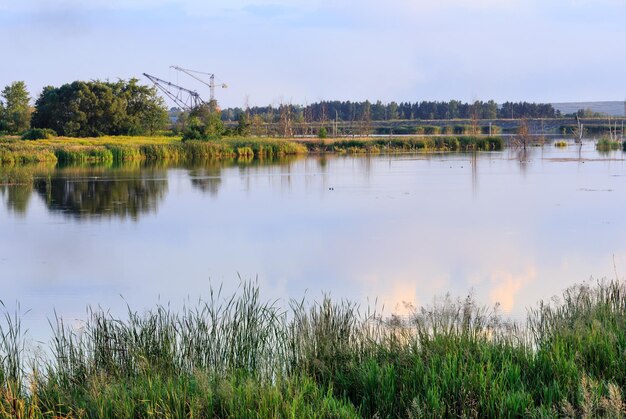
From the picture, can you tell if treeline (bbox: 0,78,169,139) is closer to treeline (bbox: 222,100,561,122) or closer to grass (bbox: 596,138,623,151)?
grass (bbox: 596,138,623,151)

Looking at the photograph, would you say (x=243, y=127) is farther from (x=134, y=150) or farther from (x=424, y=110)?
(x=424, y=110)

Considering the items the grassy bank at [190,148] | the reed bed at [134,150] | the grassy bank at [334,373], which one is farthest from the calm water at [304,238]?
the grassy bank at [190,148]

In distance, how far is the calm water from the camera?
950 centimetres

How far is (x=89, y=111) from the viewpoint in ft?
154

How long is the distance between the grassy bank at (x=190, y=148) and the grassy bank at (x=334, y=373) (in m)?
29.3

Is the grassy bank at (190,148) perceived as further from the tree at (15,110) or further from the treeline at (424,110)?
the treeline at (424,110)

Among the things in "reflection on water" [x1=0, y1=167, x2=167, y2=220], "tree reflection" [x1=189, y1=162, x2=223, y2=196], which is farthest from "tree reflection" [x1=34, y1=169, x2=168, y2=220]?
"tree reflection" [x1=189, y1=162, x2=223, y2=196]

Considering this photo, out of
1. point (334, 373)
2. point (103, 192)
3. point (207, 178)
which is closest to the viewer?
point (334, 373)

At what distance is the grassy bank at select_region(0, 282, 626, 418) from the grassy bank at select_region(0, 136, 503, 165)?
29.3 metres

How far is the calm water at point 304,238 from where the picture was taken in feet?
31.2

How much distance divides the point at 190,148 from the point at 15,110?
16867 millimetres

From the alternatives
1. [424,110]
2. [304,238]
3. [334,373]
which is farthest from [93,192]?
[424,110]

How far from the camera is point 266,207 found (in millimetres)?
18578

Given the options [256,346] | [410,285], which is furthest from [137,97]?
[256,346]
